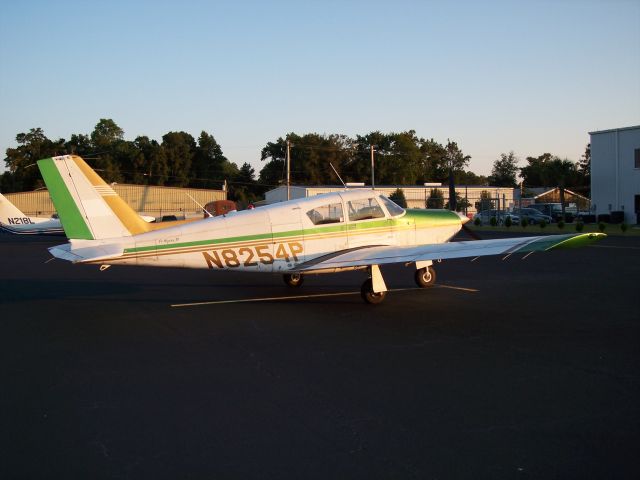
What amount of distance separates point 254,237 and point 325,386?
5.92 meters

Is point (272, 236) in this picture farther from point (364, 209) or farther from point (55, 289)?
point (55, 289)

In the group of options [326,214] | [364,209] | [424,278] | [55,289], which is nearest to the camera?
[326,214]

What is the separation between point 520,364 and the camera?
24.3ft

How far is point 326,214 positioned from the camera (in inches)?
509

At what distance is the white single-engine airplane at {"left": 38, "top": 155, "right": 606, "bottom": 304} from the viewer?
11.5 metres

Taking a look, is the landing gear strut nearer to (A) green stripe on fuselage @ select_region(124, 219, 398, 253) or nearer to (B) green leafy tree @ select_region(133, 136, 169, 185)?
(A) green stripe on fuselage @ select_region(124, 219, 398, 253)

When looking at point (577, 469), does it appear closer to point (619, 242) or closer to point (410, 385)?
point (410, 385)

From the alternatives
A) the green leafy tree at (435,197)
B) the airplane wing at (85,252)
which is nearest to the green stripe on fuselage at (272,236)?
the airplane wing at (85,252)

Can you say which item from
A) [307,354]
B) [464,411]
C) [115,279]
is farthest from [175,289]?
[464,411]

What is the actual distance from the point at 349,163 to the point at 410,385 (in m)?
91.9

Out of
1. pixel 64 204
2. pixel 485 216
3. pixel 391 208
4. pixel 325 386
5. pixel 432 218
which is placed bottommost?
pixel 325 386

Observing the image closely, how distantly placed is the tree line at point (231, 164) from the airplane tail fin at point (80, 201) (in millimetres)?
71856

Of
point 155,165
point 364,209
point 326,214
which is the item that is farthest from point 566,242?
point 155,165

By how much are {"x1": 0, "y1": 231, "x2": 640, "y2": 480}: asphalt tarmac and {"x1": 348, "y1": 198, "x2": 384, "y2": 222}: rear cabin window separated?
1839 millimetres
